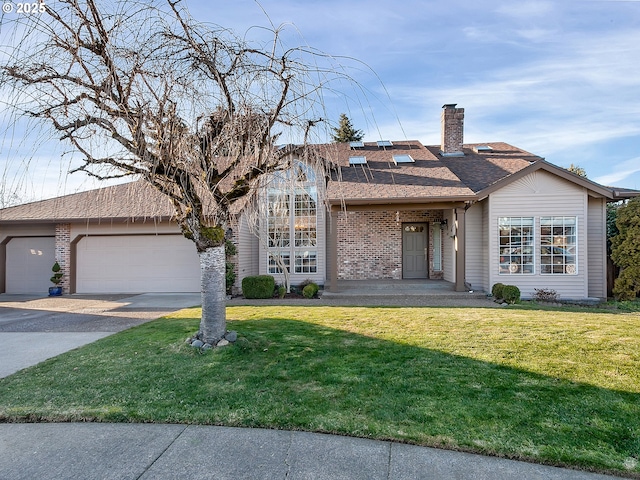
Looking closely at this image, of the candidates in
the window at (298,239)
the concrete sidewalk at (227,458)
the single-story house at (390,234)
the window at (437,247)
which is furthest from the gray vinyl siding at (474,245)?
the concrete sidewalk at (227,458)

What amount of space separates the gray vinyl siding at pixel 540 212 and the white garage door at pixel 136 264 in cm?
936

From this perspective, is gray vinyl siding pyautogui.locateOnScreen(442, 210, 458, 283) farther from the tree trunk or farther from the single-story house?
the tree trunk

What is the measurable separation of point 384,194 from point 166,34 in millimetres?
7603

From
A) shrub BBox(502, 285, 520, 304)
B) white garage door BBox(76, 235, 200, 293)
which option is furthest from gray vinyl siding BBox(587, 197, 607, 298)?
white garage door BBox(76, 235, 200, 293)

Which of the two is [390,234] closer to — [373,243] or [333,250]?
[373,243]

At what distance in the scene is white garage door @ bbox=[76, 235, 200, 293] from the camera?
472 inches

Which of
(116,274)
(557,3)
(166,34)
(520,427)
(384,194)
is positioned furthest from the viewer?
(116,274)

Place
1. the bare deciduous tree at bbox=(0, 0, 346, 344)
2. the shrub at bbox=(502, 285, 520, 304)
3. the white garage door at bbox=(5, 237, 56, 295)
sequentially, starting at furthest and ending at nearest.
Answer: the white garage door at bbox=(5, 237, 56, 295)
the shrub at bbox=(502, 285, 520, 304)
the bare deciduous tree at bbox=(0, 0, 346, 344)

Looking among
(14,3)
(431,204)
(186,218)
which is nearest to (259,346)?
(186,218)

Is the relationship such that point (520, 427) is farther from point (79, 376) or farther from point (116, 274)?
point (116, 274)

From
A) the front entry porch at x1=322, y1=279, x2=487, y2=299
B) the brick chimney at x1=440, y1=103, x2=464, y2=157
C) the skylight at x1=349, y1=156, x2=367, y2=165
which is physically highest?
the brick chimney at x1=440, y1=103, x2=464, y2=157

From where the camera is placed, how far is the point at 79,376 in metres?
4.06

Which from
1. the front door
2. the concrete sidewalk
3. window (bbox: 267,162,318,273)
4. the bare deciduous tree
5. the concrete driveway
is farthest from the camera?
the front door

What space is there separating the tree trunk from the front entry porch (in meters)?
5.77
